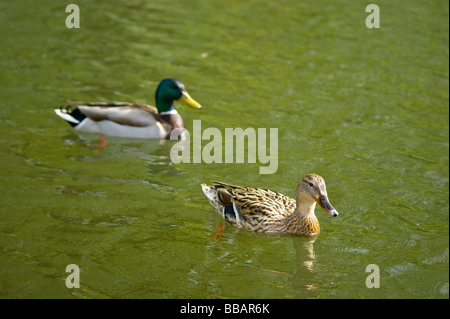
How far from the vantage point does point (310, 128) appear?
1055 centimetres

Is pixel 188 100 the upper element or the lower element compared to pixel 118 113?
upper

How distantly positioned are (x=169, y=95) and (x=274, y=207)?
3621 mm

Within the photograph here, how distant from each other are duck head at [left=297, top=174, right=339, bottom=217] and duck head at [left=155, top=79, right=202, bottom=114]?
12.0 feet

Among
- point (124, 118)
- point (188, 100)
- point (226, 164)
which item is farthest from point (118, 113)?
point (226, 164)

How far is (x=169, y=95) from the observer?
1047 centimetres

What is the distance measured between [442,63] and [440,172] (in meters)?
4.90

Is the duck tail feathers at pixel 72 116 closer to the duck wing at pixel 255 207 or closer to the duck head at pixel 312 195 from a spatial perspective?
the duck wing at pixel 255 207

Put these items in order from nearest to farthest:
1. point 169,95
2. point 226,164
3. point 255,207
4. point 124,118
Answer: point 255,207 < point 226,164 < point 124,118 < point 169,95

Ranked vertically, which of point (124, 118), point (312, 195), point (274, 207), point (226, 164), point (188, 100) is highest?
point (188, 100)

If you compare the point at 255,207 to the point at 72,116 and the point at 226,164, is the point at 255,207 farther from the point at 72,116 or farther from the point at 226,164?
the point at 72,116

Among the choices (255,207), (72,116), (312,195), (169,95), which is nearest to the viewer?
(312,195)

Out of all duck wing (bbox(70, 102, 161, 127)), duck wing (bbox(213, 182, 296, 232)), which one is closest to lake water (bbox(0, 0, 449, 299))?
duck wing (bbox(213, 182, 296, 232))

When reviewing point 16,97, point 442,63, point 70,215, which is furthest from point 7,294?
point 442,63

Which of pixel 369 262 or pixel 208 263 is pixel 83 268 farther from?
pixel 369 262
